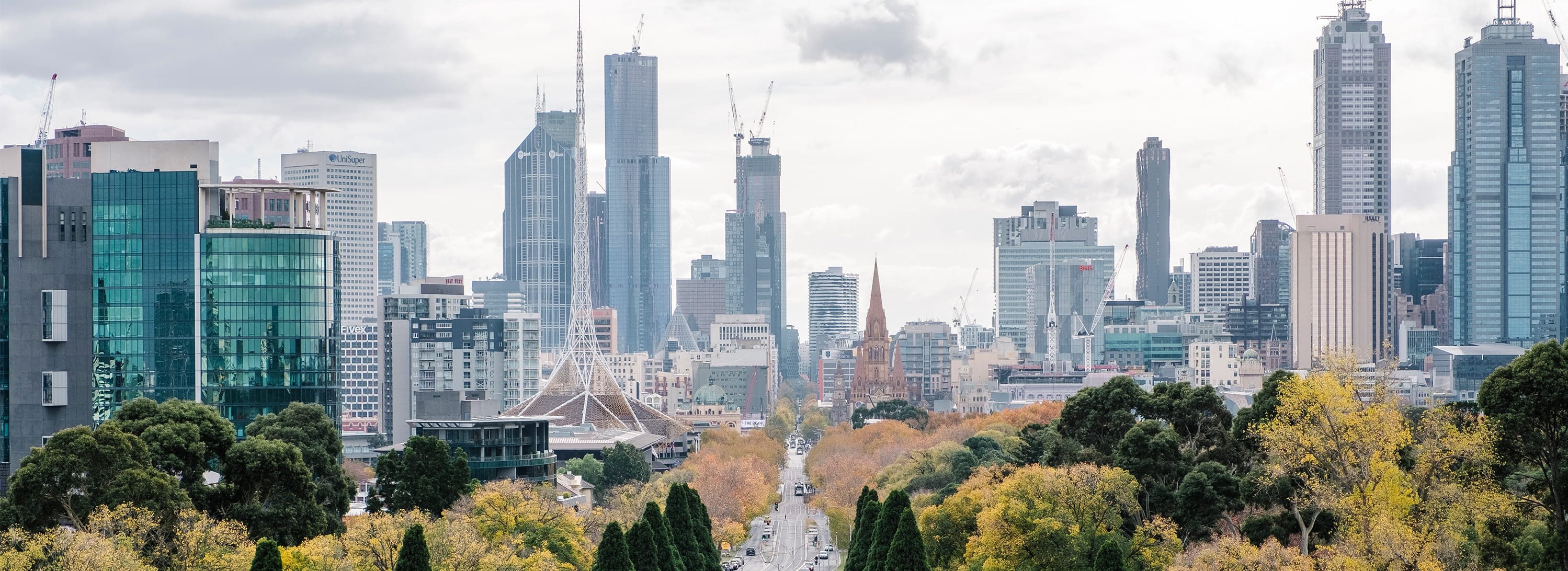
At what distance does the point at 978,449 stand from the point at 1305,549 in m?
89.1

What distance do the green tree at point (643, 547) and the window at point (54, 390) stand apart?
6583 cm

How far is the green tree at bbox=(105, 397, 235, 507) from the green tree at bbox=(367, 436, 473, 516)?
18332mm

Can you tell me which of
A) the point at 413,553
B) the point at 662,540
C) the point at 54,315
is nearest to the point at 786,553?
the point at 54,315

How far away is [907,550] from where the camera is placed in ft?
295

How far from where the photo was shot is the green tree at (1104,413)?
123 meters

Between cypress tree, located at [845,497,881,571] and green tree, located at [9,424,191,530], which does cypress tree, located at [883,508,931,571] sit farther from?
green tree, located at [9,424,191,530]

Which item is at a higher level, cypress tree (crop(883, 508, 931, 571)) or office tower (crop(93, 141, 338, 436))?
office tower (crop(93, 141, 338, 436))

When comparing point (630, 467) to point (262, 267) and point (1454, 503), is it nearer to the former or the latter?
point (262, 267)

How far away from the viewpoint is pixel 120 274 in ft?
491

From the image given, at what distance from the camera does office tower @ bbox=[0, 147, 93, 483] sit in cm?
14075

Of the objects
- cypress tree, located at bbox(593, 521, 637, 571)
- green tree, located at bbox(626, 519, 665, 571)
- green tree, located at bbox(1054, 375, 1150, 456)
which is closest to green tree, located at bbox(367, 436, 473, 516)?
green tree, located at bbox(626, 519, 665, 571)

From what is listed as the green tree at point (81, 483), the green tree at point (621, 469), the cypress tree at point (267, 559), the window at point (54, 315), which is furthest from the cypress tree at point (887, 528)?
the green tree at point (621, 469)

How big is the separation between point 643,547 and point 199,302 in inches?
2672

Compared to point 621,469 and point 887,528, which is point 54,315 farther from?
point 887,528
